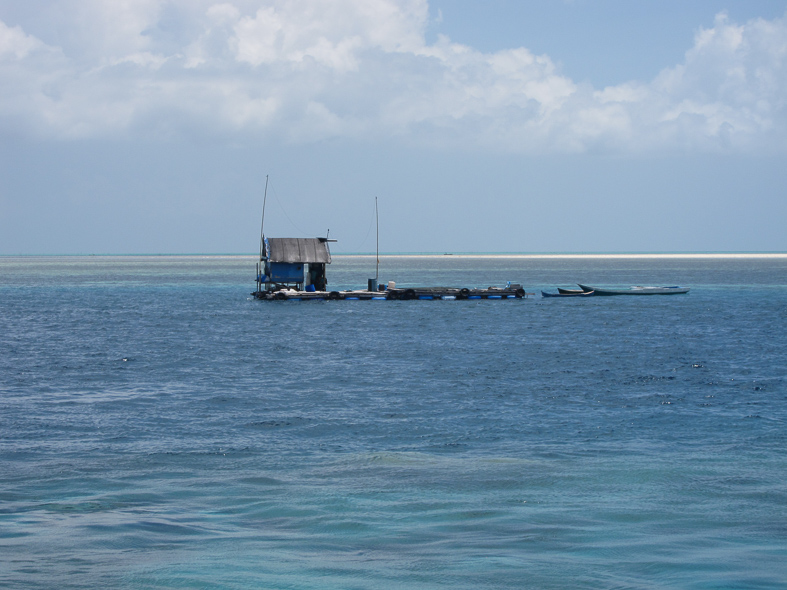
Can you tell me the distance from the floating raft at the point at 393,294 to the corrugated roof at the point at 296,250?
269 cm

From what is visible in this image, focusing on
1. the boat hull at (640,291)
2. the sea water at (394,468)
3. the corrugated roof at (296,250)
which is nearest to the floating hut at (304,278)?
the corrugated roof at (296,250)

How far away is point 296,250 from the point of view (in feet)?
216

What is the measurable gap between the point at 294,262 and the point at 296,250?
40.7 inches

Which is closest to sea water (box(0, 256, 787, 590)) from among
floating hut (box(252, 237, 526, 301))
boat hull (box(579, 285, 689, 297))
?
floating hut (box(252, 237, 526, 301))

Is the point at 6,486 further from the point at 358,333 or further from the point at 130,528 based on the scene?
the point at 358,333

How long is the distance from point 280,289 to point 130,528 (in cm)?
5590

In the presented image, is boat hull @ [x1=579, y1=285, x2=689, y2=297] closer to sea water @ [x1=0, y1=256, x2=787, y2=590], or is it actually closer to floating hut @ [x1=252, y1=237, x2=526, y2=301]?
floating hut @ [x1=252, y1=237, x2=526, y2=301]

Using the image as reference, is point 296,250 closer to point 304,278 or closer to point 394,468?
point 304,278

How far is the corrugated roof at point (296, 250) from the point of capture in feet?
215

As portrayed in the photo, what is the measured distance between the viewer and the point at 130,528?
37.4ft

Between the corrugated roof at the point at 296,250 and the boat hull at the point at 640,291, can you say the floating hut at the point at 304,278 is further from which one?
the boat hull at the point at 640,291

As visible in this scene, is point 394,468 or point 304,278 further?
point 304,278

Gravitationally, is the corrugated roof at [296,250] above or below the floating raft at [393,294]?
above

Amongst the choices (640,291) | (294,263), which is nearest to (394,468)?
(294,263)
